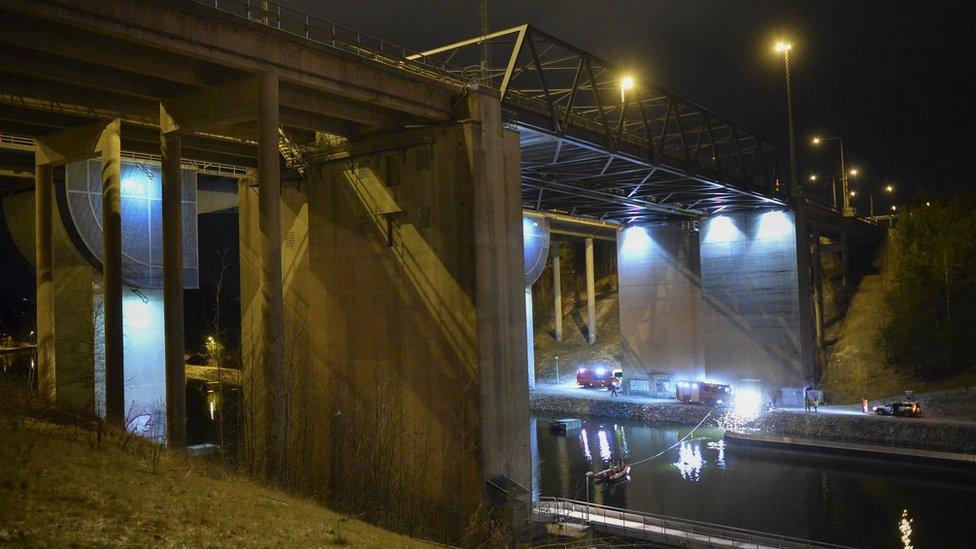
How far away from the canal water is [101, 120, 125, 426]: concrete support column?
14.1m

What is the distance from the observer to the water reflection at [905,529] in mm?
23484

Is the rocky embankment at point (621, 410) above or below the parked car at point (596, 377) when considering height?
below

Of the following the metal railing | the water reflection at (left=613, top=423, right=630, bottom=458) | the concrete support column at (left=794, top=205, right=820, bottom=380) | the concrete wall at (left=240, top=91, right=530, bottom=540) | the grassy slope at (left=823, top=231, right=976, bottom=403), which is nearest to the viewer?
the concrete wall at (left=240, top=91, right=530, bottom=540)

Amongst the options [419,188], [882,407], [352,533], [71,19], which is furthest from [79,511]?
[882,407]

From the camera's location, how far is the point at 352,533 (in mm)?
12562

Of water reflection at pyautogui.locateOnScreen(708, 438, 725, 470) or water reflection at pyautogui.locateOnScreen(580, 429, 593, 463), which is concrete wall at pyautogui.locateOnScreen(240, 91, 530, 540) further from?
water reflection at pyautogui.locateOnScreen(708, 438, 725, 470)

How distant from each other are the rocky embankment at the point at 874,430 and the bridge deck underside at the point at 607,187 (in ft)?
A: 43.7

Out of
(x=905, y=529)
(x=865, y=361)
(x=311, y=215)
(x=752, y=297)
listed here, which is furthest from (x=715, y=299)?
(x=311, y=215)

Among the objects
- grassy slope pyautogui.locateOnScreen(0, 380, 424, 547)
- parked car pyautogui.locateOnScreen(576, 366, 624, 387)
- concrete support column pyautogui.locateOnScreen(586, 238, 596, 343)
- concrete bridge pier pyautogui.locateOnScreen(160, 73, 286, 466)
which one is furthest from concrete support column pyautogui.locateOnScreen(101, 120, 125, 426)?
concrete support column pyautogui.locateOnScreen(586, 238, 596, 343)

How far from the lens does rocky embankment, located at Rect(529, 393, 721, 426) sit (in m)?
47.5

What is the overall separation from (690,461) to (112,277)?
2728 centimetres

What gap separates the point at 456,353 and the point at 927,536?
16681 mm

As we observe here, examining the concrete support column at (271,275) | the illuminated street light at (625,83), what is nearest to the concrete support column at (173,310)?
the concrete support column at (271,275)

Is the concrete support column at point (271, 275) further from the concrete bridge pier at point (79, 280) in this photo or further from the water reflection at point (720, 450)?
Answer: the water reflection at point (720, 450)
